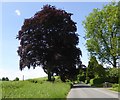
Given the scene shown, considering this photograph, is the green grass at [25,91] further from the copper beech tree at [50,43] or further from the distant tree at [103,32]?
the distant tree at [103,32]

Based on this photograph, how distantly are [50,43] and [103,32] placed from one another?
15.0 metres

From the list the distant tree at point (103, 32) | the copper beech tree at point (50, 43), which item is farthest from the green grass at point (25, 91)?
the distant tree at point (103, 32)

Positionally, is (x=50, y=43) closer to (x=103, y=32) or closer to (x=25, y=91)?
→ (x=103, y=32)

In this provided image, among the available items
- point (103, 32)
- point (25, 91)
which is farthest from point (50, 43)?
point (25, 91)

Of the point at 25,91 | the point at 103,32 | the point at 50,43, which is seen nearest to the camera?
the point at 25,91

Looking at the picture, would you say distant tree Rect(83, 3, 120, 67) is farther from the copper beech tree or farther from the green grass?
the green grass

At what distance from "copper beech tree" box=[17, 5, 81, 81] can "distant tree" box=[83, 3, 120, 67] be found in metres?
9.11

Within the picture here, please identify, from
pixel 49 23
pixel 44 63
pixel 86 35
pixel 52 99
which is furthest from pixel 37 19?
pixel 52 99

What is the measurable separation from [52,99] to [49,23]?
119ft

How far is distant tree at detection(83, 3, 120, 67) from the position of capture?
203 ft

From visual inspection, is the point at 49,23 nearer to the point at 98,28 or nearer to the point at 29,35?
the point at 29,35

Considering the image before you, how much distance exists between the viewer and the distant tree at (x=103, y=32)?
203 feet

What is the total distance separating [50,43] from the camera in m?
53.9

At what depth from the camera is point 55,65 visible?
5294 centimetres
